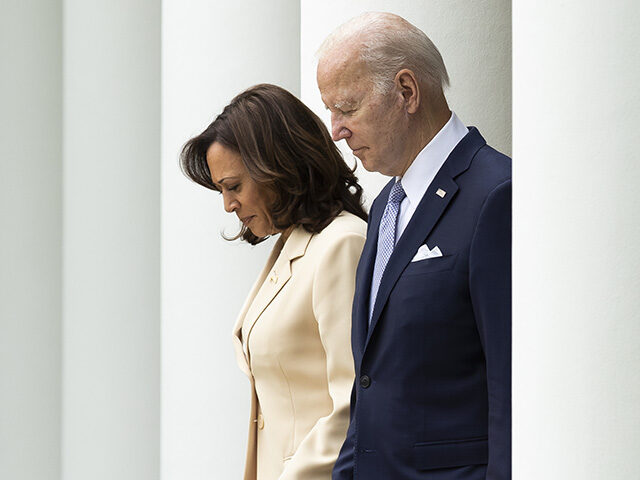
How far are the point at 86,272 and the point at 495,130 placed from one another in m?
4.19

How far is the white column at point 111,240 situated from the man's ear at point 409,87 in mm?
5081

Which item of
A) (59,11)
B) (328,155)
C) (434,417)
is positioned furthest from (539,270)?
(59,11)

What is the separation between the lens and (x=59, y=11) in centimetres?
816

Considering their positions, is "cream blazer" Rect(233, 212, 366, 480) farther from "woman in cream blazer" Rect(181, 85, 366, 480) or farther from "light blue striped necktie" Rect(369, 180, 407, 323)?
"light blue striped necktie" Rect(369, 180, 407, 323)

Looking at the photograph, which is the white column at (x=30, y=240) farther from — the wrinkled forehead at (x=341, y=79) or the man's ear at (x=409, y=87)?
the man's ear at (x=409, y=87)

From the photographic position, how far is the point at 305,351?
344 centimetres

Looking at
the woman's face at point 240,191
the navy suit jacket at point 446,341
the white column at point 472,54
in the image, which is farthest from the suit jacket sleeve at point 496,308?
the white column at point 472,54

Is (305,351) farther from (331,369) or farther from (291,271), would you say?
(291,271)

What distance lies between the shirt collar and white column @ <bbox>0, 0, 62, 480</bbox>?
533 centimetres

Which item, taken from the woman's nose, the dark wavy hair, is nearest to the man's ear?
the dark wavy hair

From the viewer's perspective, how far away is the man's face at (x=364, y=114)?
302 centimetres

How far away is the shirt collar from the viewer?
2984mm

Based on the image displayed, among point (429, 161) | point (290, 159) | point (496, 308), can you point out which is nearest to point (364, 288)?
point (429, 161)

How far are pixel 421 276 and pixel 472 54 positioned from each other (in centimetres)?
184
